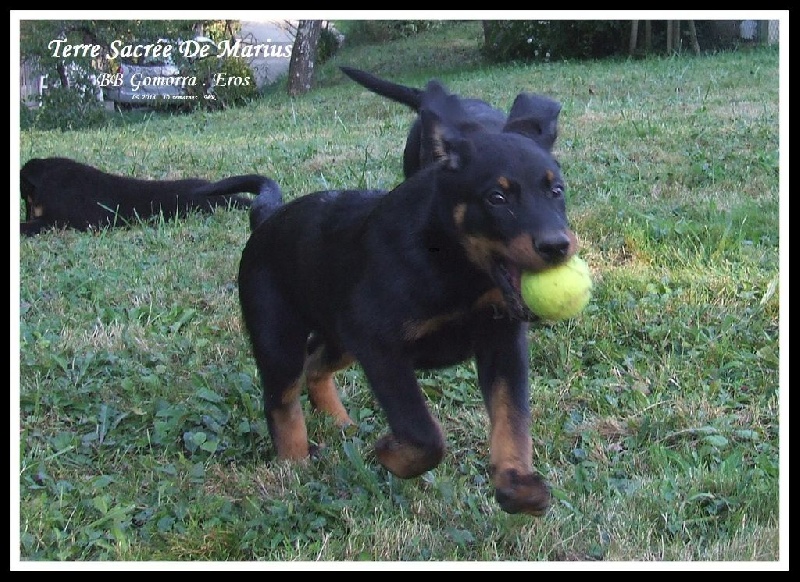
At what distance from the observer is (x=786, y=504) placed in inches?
122

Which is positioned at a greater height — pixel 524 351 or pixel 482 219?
pixel 482 219

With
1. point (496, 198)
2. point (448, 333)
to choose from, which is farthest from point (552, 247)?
point (448, 333)

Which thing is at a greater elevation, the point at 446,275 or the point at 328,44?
the point at 446,275

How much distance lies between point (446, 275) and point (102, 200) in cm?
475

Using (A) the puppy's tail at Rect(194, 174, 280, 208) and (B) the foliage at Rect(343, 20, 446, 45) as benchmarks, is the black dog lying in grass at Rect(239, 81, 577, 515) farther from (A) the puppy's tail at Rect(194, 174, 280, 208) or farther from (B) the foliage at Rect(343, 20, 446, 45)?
(B) the foliage at Rect(343, 20, 446, 45)

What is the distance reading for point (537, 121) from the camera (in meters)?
3.34

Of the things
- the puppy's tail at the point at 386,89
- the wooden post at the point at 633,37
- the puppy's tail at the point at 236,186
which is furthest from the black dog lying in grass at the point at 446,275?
the wooden post at the point at 633,37

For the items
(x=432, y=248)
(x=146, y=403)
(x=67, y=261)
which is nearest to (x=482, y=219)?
(x=432, y=248)

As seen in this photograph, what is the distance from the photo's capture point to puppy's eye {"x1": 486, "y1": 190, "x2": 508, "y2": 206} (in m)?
2.82

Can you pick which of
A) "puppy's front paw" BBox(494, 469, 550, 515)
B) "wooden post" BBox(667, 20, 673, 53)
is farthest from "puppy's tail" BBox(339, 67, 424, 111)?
"wooden post" BBox(667, 20, 673, 53)

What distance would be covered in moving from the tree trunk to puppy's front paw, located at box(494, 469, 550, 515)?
12551mm

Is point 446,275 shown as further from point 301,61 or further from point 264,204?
point 301,61

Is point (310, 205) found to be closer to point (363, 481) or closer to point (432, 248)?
point (432, 248)

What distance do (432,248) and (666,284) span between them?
7.43 feet
